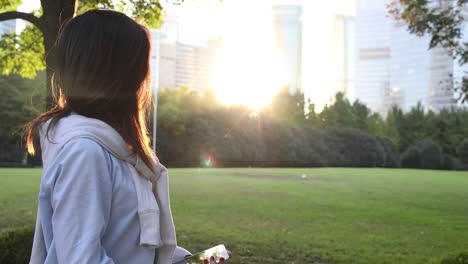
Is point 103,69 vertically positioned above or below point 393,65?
below

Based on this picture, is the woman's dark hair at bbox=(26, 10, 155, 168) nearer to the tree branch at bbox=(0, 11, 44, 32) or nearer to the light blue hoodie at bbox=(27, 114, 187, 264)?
the light blue hoodie at bbox=(27, 114, 187, 264)

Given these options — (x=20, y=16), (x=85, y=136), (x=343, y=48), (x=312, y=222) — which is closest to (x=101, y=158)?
(x=85, y=136)

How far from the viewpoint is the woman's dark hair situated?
45.3 inches

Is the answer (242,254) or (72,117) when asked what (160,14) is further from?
(72,117)

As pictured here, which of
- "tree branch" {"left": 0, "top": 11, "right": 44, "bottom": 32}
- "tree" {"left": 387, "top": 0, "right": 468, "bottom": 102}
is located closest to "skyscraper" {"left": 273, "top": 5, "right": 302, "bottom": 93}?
"tree" {"left": 387, "top": 0, "right": 468, "bottom": 102}

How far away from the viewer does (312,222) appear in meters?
8.30

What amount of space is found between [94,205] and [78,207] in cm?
3

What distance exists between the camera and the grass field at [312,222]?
5.96 m

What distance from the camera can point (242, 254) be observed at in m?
5.68

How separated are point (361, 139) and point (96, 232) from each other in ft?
141

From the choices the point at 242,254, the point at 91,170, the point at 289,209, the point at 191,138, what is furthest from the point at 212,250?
the point at 191,138

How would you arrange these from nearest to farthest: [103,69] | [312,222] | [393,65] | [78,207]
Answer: [78,207]
[103,69]
[312,222]
[393,65]

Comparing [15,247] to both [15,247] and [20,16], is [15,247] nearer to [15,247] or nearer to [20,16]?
[15,247]

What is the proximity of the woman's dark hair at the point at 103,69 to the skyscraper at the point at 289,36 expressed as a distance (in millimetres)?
Result: 107445
